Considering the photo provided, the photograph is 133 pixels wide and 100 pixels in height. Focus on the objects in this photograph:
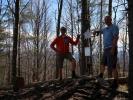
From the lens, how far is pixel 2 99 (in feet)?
35.0

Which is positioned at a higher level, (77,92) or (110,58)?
(110,58)

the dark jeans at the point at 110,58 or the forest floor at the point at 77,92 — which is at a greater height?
the dark jeans at the point at 110,58

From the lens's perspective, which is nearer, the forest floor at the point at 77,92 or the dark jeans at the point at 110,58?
the forest floor at the point at 77,92

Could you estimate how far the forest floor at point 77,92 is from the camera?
9.31 meters

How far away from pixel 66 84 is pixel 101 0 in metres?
24.0

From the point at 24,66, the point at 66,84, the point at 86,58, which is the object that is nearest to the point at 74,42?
the point at 66,84

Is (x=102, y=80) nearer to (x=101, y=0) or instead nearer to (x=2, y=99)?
(x=2, y=99)

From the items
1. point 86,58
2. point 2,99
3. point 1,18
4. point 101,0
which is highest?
point 101,0

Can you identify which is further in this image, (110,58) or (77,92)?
(110,58)

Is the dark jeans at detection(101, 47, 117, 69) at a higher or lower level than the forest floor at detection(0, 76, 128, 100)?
higher

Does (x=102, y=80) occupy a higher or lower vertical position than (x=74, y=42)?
lower

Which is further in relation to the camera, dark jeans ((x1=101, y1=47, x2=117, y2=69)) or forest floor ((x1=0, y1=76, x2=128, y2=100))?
dark jeans ((x1=101, y1=47, x2=117, y2=69))

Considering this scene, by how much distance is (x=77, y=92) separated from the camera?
385 inches

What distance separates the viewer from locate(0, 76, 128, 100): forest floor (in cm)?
931
